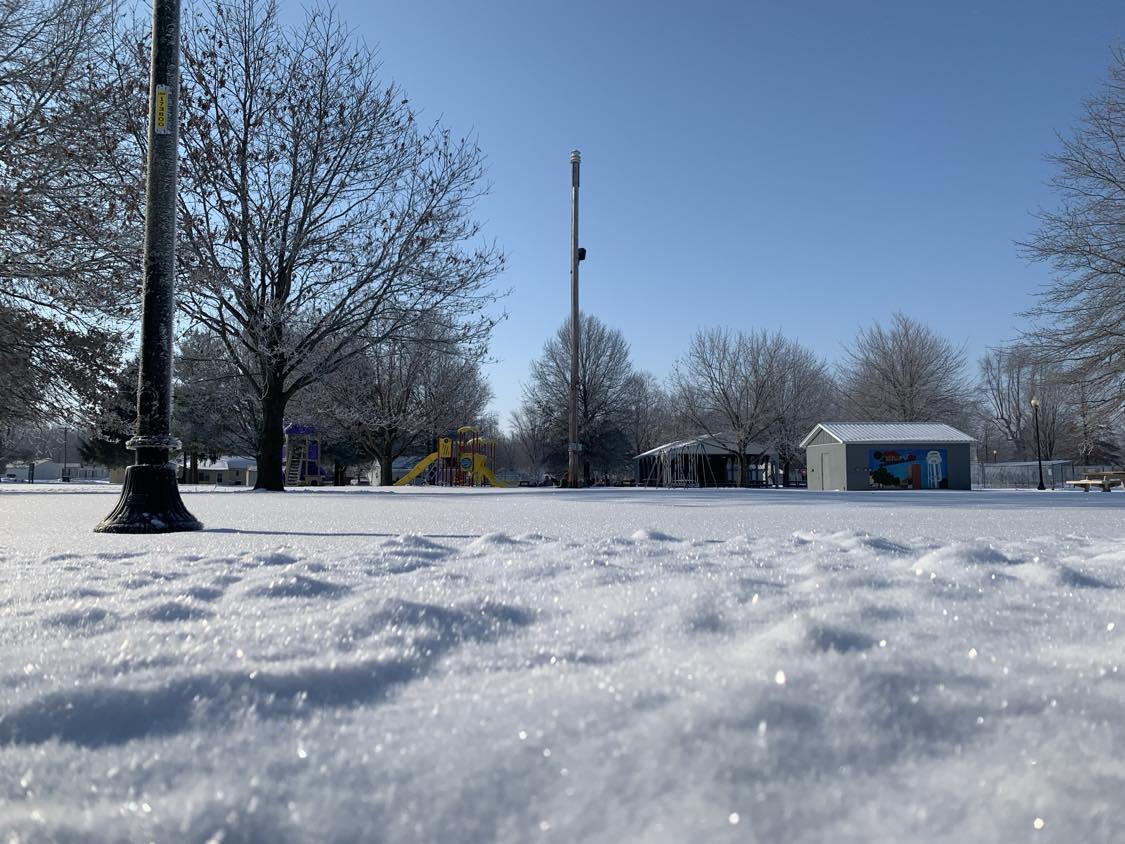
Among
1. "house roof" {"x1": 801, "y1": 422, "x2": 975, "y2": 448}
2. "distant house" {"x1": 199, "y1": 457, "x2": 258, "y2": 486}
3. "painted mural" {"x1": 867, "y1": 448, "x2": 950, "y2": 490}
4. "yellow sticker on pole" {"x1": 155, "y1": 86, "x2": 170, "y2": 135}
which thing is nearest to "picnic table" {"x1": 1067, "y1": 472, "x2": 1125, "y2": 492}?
"house roof" {"x1": 801, "y1": 422, "x2": 975, "y2": 448}

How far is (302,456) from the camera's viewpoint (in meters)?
30.4

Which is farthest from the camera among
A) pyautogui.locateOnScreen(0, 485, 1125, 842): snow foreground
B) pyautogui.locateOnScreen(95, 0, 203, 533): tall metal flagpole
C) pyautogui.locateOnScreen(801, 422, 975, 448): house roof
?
pyautogui.locateOnScreen(801, 422, 975, 448): house roof

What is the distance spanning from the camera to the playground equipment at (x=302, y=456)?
97.9ft

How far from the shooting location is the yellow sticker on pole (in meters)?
4.60

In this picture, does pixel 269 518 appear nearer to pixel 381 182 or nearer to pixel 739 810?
pixel 739 810

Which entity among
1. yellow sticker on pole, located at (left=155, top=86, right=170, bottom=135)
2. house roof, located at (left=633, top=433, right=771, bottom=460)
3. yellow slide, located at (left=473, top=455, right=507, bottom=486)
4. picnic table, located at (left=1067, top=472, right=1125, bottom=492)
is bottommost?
picnic table, located at (left=1067, top=472, right=1125, bottom=492)

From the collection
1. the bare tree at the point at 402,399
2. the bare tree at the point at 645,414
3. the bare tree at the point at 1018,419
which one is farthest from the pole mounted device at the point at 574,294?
the bare tree at the point at 1018,419

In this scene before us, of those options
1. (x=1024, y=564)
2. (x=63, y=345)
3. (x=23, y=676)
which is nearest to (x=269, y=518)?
(x=23, y=676)

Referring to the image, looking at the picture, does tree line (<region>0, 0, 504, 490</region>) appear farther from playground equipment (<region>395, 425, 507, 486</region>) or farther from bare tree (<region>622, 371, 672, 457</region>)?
bare tree (<region>622, 371, 672, 457</region>)

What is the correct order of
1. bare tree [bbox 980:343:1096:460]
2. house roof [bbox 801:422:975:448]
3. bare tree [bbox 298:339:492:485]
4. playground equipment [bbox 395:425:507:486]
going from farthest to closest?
bare tree [bbox 980:343:1096:460]
playground equipment [bbox 395:425:507:486]
house roof [bbox 801:422:975:448]
bare tree [bbox 298:339:492:485]

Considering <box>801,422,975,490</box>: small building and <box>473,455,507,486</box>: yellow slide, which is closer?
<box>801,422,975,490</box>: small building

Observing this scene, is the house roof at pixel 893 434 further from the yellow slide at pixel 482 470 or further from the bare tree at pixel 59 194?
the bare tree at pixel 59 194

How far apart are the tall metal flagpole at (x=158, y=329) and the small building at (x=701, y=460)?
31479mm

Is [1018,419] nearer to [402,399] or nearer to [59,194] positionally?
[402,399]
